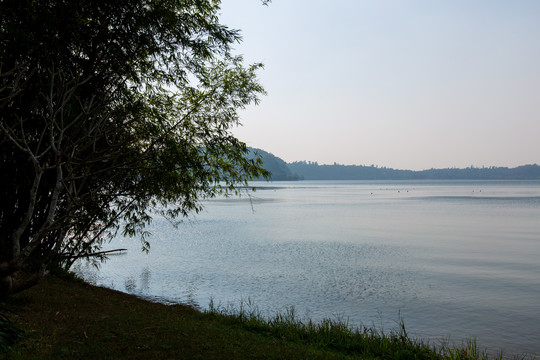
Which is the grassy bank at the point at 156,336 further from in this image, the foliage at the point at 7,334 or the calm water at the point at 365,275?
the calm water at the point at 365,275

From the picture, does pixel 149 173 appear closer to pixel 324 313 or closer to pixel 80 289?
pixel 80 289

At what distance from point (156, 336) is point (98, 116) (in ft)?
21.2

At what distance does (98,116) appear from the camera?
12055mm

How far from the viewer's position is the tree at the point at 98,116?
31.1 ft

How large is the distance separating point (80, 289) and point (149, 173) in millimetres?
4124

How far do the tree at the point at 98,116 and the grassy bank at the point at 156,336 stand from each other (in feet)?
3.51

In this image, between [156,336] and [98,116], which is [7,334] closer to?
[156,336]

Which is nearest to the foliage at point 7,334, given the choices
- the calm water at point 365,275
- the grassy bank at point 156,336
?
the grassy bank at point 156,336

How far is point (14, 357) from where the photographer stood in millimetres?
6762

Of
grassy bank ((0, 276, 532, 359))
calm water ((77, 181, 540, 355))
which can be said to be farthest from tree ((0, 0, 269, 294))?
calm water ((77, 181, 540, 355))

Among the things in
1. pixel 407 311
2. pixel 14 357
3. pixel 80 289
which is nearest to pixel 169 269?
pixel 80 289

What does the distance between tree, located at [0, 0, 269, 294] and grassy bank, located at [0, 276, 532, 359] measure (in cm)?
Answer: 107

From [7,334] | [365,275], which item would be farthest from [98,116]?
[365,275]

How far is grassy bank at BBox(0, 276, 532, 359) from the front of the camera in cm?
769
